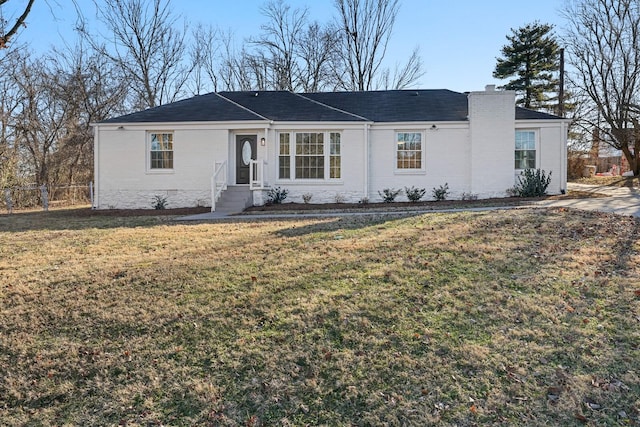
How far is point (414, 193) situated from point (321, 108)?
5010 mm

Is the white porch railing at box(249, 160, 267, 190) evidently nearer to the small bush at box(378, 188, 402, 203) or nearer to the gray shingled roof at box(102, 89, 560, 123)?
the gray shingled roof at box(102, 89, 560, 123)

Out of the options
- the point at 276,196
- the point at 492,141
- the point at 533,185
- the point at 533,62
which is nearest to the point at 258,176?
the point at 276,196

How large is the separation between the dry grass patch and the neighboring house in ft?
29.9

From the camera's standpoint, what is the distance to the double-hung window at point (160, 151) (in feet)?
54.4

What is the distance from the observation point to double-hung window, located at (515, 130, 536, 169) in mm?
16984

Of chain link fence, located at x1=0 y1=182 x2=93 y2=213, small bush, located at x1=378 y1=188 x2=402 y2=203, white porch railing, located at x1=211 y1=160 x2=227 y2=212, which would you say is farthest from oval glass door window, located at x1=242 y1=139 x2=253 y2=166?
chain link fence, located at x1=0 y1=182 x2=93 y2=213

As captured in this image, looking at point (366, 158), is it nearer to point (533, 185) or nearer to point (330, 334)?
point (533, 185)

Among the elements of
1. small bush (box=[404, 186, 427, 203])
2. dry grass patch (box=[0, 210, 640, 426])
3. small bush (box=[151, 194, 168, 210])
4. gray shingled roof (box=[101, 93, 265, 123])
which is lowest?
dry grass patch (box=[0, 210, 640, 426])

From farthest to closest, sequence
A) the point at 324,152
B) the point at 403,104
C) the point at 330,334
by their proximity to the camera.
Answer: the point at 403,104 < the point at 324,152 < the point at 330,334

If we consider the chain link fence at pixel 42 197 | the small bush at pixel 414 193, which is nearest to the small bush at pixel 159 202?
the chain link fence at pixel 42 197

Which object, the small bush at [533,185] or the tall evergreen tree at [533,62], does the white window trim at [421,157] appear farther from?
the tall evergreen tree at [533,62]

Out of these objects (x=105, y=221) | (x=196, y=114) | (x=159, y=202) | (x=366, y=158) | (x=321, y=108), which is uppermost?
(x=321, y=108)

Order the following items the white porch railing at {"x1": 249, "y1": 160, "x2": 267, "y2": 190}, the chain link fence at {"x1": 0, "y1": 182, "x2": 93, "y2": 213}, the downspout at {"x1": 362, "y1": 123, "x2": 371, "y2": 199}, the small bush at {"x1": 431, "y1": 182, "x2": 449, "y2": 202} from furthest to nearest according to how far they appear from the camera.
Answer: the chain link fence at {"x1": 0, "y1": 182, "x2": 93, "y2": 213}
the small bush at {"x1": 431, "y1": 182, "x2": 449, "y2": 202}
the downspout at {"x1": 362, "y1": 123, "x2": 371, "y2": 199}
the white porch railing at {"x1": 249, "y1": 160, "x2": 267, "y2": 190}

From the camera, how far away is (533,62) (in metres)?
36.6
